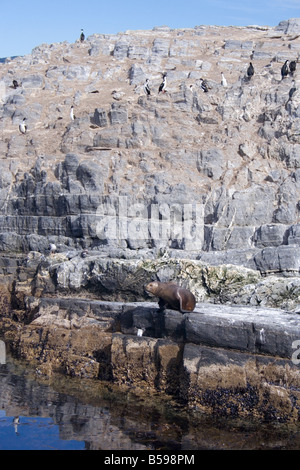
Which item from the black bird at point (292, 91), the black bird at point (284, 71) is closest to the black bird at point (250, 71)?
the black bird at point (284, 71)

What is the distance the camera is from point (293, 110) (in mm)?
21656

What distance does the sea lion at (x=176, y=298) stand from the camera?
369 inches

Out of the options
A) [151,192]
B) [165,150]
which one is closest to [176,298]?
[151,192]

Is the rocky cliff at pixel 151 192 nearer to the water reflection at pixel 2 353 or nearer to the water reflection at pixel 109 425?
the water reflection at pixel 2 353

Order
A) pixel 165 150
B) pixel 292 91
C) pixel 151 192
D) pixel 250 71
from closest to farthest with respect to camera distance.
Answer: pixel 151 192 < pixel 165 150 < pixel 292 91 < pixel 250 71

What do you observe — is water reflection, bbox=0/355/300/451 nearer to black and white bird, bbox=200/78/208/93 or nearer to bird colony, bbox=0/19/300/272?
bird colony, bbox=0/19/300/272

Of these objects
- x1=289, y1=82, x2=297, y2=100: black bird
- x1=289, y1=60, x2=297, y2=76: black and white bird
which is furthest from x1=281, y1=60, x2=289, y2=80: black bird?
x1=289, y1=82, x2=297, y2=100: black bird

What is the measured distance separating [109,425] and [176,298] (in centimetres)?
270

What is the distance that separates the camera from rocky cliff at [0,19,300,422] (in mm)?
11570

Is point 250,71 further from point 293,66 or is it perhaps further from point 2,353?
point 2,353

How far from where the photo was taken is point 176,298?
940 cm

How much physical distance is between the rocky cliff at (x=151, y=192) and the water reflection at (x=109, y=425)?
607mm

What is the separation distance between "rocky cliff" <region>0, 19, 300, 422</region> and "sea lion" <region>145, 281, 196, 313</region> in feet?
1.56
